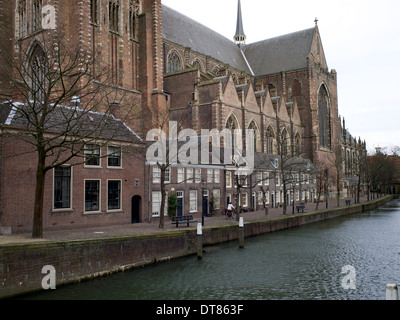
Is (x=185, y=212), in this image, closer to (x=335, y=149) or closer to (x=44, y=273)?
(x=44, y=273)

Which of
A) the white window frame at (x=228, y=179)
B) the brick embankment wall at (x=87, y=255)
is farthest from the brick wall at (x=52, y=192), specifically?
the white window frame at (x=228, y=179)

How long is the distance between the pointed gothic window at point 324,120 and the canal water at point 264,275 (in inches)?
1793

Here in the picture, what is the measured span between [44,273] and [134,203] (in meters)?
12.0

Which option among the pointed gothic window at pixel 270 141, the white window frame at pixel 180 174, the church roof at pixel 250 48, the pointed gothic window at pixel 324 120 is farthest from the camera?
the pointed gothic window at pixel 324 120

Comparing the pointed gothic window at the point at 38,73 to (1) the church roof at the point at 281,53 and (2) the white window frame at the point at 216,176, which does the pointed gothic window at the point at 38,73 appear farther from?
(1) the church roof at the point at 281,53

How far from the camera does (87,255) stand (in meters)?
14.1

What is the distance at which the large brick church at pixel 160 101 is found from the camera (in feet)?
66.0

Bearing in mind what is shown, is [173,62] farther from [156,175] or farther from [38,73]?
[156,175]

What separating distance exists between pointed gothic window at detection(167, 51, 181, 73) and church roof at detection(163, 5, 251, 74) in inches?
69.2

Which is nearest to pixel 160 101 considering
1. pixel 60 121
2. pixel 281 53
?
pixel 60 121

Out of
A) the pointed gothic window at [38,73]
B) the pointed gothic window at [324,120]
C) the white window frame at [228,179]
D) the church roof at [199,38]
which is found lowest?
the white window frame at [228,179]

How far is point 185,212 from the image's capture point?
1094 inches

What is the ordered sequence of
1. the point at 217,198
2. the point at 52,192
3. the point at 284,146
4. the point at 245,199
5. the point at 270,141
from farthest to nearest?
the point at 270,141 < the point at 284,146 < the point at 245,199 < the point at 217,198 < the point at 52,192

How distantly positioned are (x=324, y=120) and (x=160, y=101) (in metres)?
43.2
